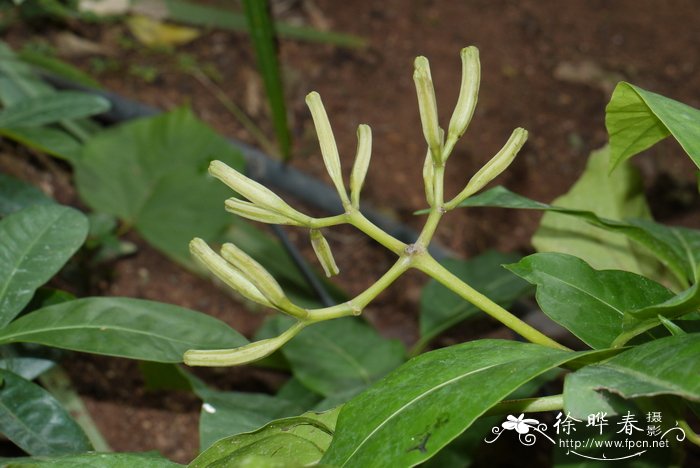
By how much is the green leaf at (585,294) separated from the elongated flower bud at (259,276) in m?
0.20

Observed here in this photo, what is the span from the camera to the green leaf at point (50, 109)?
1.17 metres

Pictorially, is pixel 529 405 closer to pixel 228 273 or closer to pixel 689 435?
pixel 689 435

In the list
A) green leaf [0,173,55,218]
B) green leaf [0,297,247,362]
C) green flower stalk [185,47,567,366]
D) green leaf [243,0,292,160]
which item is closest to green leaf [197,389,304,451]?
green leaf [0,297,247,362]

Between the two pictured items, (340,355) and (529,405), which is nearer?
(529,405)

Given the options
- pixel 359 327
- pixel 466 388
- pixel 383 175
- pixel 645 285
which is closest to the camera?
pixel 466 388

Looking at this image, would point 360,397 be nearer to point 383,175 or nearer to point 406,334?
point 406,334

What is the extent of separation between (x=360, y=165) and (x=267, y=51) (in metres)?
0.99

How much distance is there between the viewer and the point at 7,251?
2.92 ft

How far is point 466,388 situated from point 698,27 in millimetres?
2209

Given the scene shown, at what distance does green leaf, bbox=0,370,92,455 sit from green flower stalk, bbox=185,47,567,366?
250 mm

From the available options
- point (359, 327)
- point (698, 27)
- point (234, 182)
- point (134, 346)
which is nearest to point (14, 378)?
point (134, 346)

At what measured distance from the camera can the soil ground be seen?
6.00ft

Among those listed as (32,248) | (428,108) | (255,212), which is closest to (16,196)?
(32,248)

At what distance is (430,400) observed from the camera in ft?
2.04
